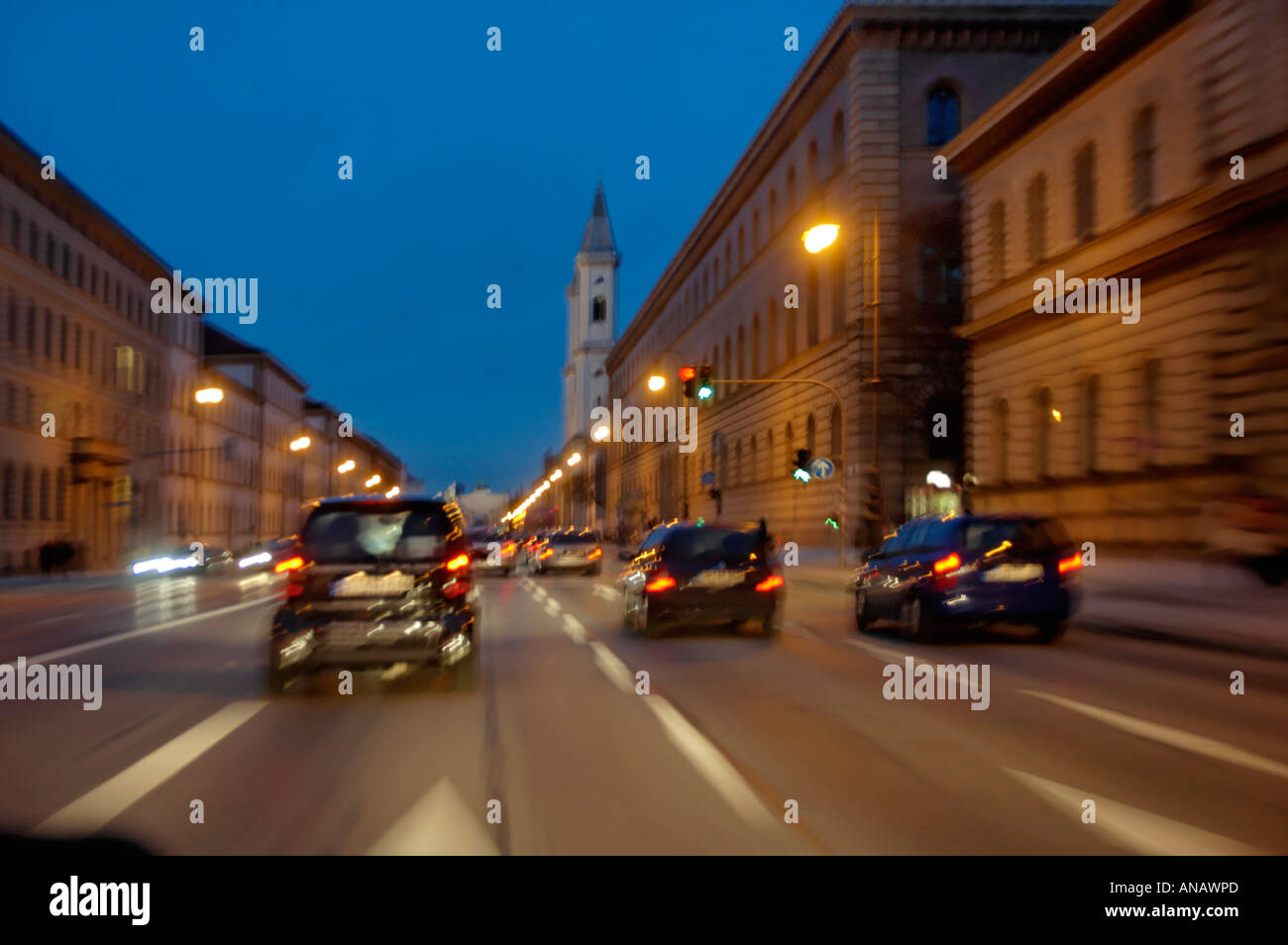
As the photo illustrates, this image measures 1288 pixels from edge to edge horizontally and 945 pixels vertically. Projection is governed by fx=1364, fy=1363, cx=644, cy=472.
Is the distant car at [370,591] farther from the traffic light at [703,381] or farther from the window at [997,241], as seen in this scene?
the window at [997,241]

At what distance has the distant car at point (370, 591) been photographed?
459 inches

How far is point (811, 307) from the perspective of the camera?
53938 mm

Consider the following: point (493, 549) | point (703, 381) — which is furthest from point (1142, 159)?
point (493, 549)

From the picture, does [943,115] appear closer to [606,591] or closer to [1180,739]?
[606,591]

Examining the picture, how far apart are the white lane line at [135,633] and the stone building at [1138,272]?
62.4 ft

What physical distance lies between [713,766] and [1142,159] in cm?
2666

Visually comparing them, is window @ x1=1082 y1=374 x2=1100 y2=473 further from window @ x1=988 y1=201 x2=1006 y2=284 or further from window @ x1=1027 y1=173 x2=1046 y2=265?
window @ x1=988 y1=201 x2=1006 y2=284

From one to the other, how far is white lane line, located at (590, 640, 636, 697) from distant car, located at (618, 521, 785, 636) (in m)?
1.12

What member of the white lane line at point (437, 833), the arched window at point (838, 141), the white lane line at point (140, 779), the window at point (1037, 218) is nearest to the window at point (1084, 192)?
the window at point (1037, 218)

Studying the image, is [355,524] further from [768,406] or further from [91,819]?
[768,406]

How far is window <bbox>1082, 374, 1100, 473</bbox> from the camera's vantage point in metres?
33.1

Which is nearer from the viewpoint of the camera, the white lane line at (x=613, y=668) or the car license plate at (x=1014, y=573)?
the white lane line at (x=613, y=668)

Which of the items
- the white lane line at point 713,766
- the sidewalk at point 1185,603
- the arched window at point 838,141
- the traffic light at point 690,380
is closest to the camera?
the white lane line at point 713,766
